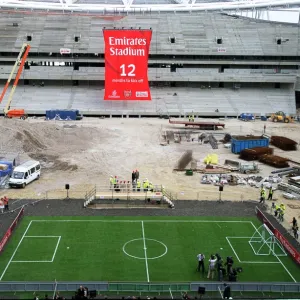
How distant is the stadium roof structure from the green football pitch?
219 ft

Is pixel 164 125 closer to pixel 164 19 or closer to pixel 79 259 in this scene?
pixel 164 19

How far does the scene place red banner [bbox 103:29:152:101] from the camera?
6688cm

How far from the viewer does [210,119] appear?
223 ft

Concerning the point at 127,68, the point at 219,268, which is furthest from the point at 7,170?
the point at 127,68

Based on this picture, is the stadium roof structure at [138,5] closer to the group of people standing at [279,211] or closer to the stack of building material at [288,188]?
the stack of building material at [288,188]

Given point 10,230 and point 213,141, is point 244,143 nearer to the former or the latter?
point 213,141

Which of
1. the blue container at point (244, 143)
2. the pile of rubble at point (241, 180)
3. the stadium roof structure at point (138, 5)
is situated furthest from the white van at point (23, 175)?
the stadium roof structure at point (138, 5)

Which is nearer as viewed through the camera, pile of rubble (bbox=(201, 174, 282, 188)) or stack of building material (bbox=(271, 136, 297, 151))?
pile of rubble (bbox=(201, 174, 282, 188))

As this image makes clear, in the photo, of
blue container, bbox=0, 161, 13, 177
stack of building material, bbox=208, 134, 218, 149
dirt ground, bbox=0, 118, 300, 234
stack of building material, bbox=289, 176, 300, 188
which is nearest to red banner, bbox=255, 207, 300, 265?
dirt ground, bbox=0, 118, 300, 234

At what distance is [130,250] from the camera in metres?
25.8

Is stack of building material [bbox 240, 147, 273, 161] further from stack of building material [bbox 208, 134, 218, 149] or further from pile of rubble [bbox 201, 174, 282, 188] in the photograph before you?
pile of rubble [bbox 201, 174, 282, 188]

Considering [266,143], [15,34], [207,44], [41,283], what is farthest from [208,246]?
[15,34]

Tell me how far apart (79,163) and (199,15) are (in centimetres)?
5177

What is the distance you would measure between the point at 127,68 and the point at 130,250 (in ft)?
148
